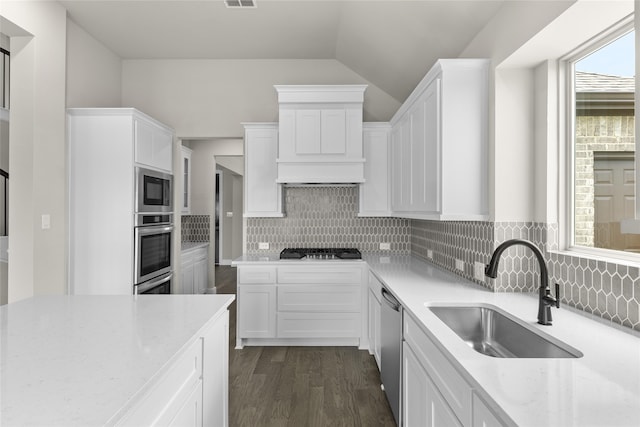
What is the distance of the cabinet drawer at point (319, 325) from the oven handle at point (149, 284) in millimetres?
1344

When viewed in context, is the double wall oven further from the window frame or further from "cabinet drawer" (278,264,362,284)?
the window frame

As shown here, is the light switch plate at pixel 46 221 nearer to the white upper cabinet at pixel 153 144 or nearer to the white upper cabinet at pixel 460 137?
the white upper cabinet at pixel 153 144

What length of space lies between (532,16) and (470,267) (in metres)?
1.60

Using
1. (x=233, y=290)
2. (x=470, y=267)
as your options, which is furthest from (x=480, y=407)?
(x=233, y=290)

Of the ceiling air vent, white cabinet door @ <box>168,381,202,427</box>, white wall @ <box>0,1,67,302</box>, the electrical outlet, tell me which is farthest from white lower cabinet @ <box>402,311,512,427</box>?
white wall @ <box>0,1,67,302</box>

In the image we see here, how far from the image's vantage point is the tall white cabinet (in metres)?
3.23

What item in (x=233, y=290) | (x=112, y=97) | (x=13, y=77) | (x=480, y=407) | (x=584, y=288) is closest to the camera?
(x=480, y=407)

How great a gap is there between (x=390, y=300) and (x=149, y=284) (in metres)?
2.53

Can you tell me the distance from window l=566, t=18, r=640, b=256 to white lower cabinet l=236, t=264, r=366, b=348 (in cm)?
198

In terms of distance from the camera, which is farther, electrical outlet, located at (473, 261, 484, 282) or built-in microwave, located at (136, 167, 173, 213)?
built-in microwave, located at (136, 167, 173, 213)

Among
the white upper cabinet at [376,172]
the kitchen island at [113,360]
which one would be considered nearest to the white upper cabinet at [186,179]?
the white upper cabinet at [376,172]

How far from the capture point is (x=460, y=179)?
224cm

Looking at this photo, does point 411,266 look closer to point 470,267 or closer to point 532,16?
point 470,267

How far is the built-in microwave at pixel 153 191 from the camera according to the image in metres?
3.36
